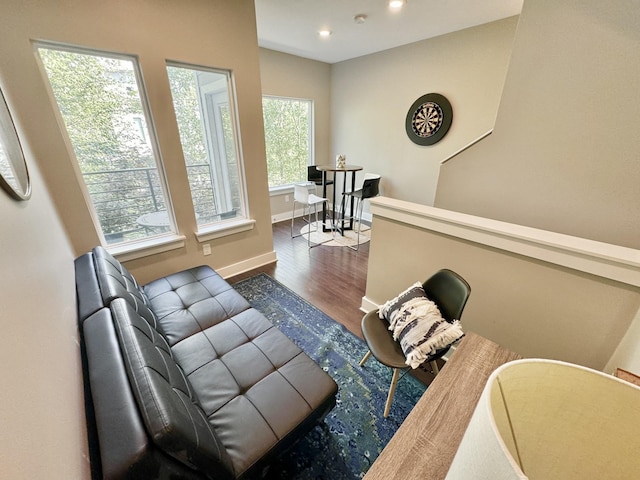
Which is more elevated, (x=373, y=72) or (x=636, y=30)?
(x=373, y=72)

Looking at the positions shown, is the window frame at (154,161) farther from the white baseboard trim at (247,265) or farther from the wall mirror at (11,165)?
the wall mirror at (11,165)

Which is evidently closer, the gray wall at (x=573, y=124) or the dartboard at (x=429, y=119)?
the gray wall at (x=573, y=124)

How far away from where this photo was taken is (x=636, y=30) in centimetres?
113

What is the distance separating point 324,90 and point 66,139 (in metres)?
4.01

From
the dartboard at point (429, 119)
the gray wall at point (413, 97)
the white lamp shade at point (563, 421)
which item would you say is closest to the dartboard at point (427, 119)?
the dartboard at point (429, 119)

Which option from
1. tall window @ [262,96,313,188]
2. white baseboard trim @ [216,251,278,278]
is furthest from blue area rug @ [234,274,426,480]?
tall window @ [262,96,313,188]

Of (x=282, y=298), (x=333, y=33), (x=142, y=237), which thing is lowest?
(x=282, y=298)

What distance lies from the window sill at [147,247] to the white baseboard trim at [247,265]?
1.81 ft

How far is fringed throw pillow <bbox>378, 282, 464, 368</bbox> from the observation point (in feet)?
4.15

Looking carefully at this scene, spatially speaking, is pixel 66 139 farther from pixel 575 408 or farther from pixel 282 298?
pixel 575 408

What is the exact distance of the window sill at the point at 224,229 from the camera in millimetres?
2541

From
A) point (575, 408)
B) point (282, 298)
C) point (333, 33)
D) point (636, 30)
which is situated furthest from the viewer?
point (333, 33)

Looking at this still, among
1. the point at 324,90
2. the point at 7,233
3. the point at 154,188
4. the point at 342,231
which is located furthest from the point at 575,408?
the point at 324,90

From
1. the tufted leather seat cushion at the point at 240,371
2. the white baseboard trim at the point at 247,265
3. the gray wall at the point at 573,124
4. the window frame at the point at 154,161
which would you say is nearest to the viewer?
the tufted leather seat cushion at the point at 240,371
